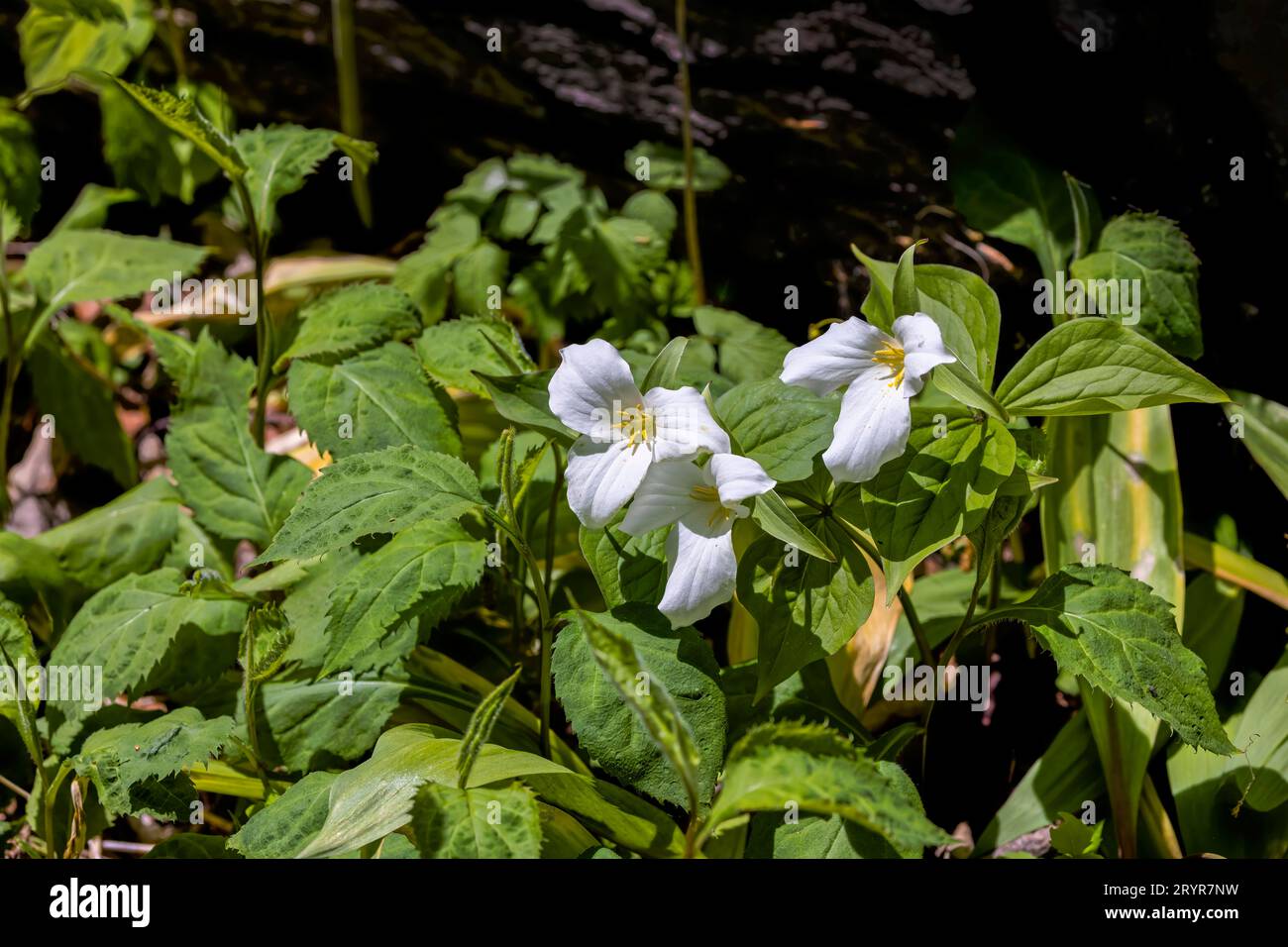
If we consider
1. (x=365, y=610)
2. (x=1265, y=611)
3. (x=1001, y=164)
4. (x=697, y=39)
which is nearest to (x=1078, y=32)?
(x=1001, y=164)

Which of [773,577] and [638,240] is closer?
[773,577]

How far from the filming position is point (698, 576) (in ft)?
4.10

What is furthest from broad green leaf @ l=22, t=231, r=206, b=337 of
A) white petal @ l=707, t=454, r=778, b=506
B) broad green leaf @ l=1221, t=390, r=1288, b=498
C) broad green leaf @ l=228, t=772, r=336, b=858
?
broad green leaf @ l=1221, t=390, r=1288, b=498

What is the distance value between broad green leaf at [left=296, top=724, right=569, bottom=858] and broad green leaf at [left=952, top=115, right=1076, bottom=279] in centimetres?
127

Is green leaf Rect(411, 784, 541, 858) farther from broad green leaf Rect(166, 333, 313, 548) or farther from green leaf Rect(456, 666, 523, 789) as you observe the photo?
broad green leaf Rect(166, 333, 313, 548)

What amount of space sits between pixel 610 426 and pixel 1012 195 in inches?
43.3

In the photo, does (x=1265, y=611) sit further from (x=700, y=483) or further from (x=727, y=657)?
(x=700, y=483)

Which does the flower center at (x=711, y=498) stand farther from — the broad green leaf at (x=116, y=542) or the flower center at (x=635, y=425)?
the broad green leaf at (x=116, y=542)

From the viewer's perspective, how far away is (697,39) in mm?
2367

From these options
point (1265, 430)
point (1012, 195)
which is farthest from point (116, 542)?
point (1265, 430)

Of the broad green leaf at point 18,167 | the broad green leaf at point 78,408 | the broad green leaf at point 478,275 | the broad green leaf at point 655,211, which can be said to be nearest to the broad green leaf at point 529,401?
the broad green leaf at point 478,275
